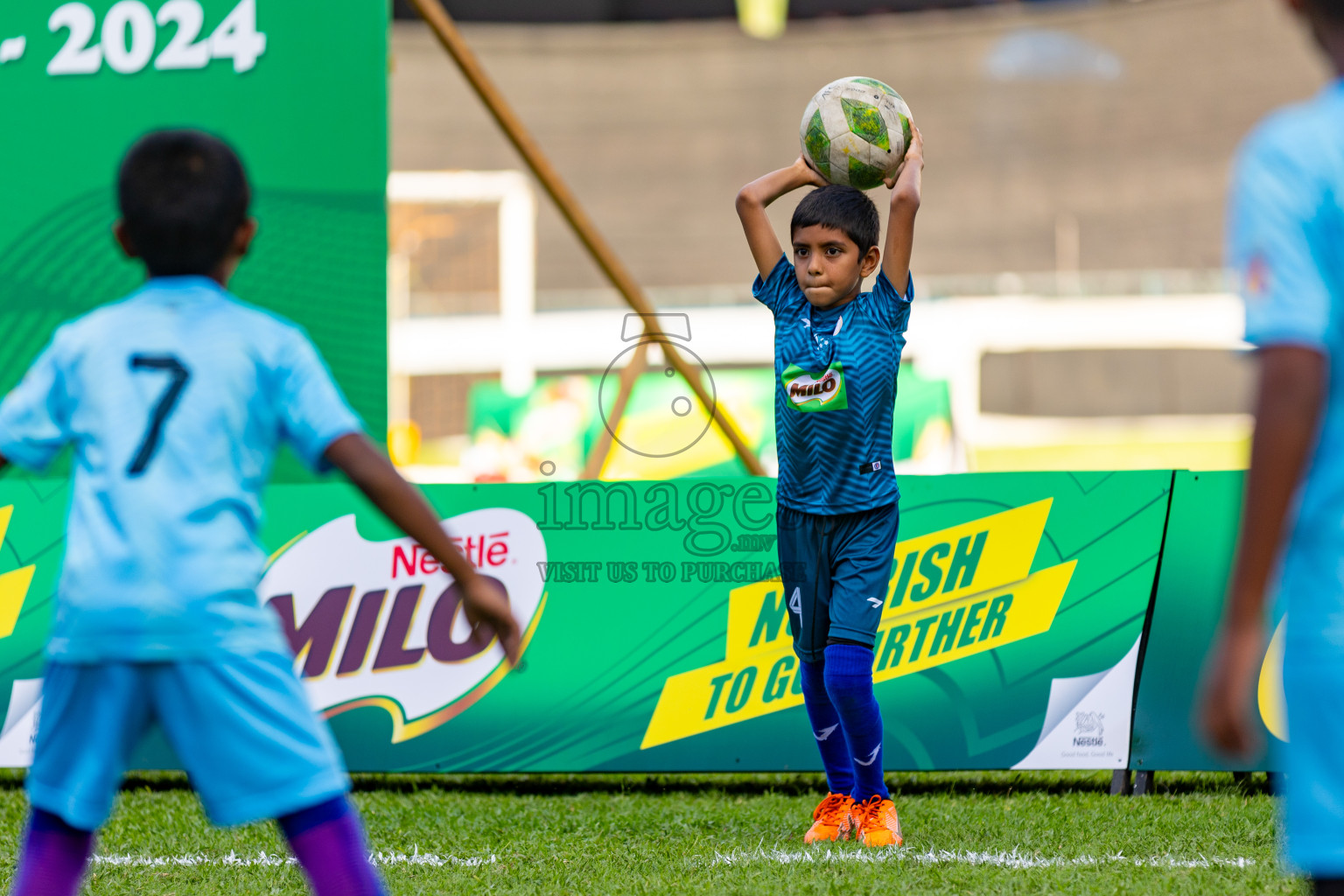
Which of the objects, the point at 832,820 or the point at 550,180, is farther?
the point at 550,180

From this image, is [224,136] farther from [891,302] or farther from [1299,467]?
[1299,467]

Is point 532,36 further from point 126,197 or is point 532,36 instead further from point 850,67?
point 126,197

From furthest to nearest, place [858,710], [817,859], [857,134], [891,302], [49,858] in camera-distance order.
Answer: [857,134], [891,302], [858,710], [817,859], [49,858]

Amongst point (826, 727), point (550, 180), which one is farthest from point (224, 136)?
point (826, 727)

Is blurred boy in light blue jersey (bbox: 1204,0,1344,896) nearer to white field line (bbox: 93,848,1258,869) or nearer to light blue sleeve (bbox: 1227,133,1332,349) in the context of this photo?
light blue sleeve (bbox: 1227,133,1332,349)

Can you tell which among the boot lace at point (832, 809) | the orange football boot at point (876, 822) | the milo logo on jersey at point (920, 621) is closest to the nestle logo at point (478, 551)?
the milo logo on jersey at point (920, 621)

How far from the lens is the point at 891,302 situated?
4.38 metres

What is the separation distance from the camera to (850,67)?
3866 centimetres

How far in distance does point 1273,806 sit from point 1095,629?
31.9 inches

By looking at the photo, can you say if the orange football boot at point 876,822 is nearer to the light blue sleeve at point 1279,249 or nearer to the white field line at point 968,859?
the white field line at point 968,859

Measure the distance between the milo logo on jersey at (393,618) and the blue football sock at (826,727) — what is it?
121cm

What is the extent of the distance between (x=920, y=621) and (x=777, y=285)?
143cm

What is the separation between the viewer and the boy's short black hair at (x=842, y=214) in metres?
4.34

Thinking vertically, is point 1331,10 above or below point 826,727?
above
